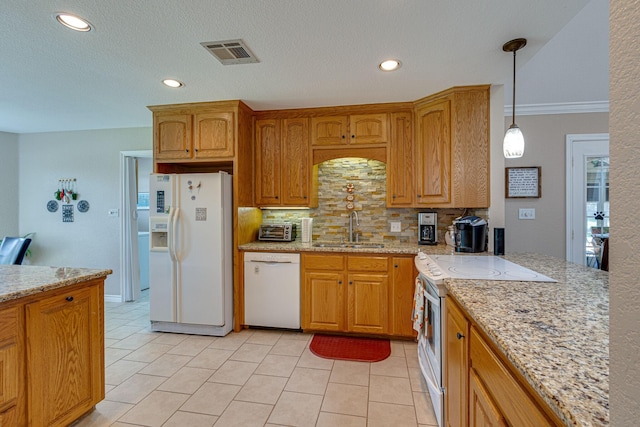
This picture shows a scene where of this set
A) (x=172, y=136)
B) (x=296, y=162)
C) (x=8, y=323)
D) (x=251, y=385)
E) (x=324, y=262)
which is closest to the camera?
(x=8, y=323)

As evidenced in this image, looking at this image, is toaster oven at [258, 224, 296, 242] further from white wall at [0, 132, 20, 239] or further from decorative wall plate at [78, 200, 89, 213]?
white wall at [0, 132, 20, 239]

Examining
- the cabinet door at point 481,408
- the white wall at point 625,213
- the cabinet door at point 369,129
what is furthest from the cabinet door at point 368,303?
the white wall at point 625,213

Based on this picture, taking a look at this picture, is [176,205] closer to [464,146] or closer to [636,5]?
[464,146]

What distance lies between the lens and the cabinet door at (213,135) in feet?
9.66

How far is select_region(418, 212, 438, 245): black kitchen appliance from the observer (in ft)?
9.73

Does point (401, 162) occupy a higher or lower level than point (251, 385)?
higher

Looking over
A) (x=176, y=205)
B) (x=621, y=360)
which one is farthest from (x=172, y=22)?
(x=621, y=360)

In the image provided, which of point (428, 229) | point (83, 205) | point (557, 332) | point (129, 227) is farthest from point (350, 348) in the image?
point (83, 205)

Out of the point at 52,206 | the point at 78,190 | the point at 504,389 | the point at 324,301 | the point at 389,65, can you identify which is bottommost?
the point at 324,301

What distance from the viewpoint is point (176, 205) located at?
114 inches

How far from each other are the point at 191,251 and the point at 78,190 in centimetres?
242

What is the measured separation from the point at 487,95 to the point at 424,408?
8.06 ft

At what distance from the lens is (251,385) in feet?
6.88

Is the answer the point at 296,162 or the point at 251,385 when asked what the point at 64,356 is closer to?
the point at 251,385
